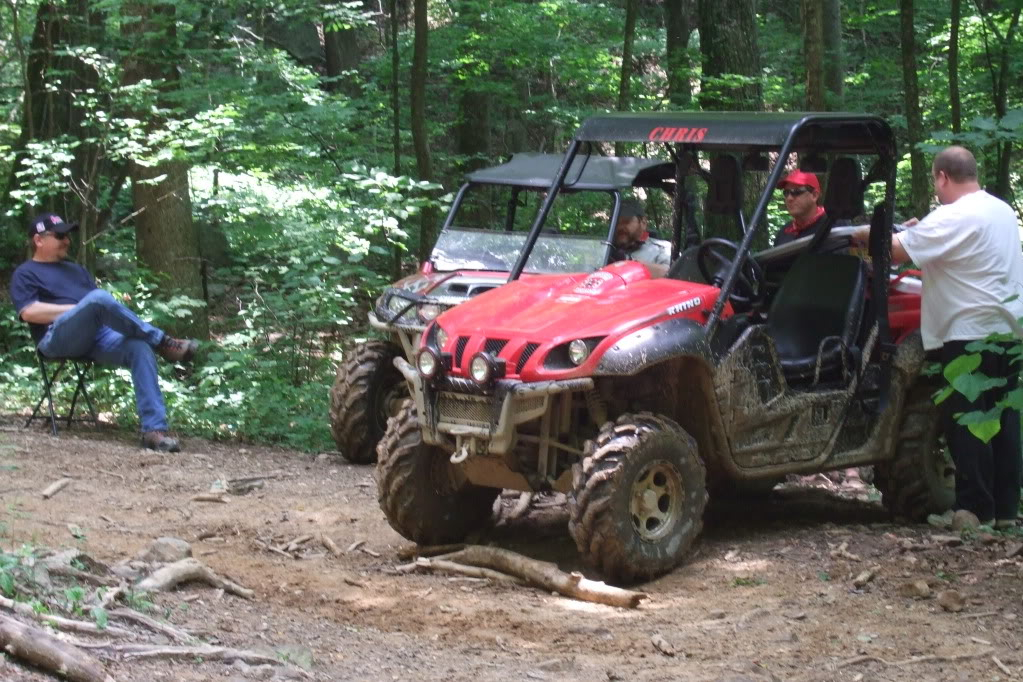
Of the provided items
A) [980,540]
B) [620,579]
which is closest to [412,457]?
[620,579]

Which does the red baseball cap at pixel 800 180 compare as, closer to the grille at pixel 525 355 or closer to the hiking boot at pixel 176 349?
the grille at pixel 525 355

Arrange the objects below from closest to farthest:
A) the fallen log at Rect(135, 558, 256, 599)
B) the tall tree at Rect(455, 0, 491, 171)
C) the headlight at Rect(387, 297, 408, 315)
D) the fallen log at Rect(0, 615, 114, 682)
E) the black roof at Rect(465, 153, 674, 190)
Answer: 1. the fallen log at Rect(0, 615, 114, 682)
2. the fallen log at Rect(135, 558, 256, 599)
3. the headlight at Rect(387, 297, 408, 315)
4. the black roof at Rect(465, 153, 674, 190)
5. the tall tree at Rect(455, 0, 491, 171)

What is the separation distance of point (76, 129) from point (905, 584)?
11269mm

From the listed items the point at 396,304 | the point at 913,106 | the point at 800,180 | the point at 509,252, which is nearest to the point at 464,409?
the point at 396,304

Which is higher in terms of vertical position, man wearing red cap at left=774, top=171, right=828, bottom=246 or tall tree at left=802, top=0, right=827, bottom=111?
tall tree at left=802, top=0, right=827, bottom=111

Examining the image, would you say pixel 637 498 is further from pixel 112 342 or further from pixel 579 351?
pixel 112 342

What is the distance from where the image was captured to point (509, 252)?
28.7 ft

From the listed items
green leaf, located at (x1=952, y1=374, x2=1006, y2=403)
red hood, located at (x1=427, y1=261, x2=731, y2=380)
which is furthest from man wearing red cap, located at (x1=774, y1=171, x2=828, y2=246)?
green leaf, located at (x1=952, y1=374, x2=1006, y2=403)

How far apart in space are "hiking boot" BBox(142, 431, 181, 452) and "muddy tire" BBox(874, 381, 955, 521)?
4745 millimetres

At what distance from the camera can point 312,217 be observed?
36.1ft

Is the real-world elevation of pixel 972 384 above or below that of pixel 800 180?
below

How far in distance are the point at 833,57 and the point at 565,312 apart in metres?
10.3

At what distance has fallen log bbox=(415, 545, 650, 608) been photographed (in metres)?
5.41

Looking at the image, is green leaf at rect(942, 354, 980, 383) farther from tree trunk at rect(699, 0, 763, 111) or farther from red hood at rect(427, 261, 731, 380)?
tree trunk at rect(699, 0, 763, 111)
